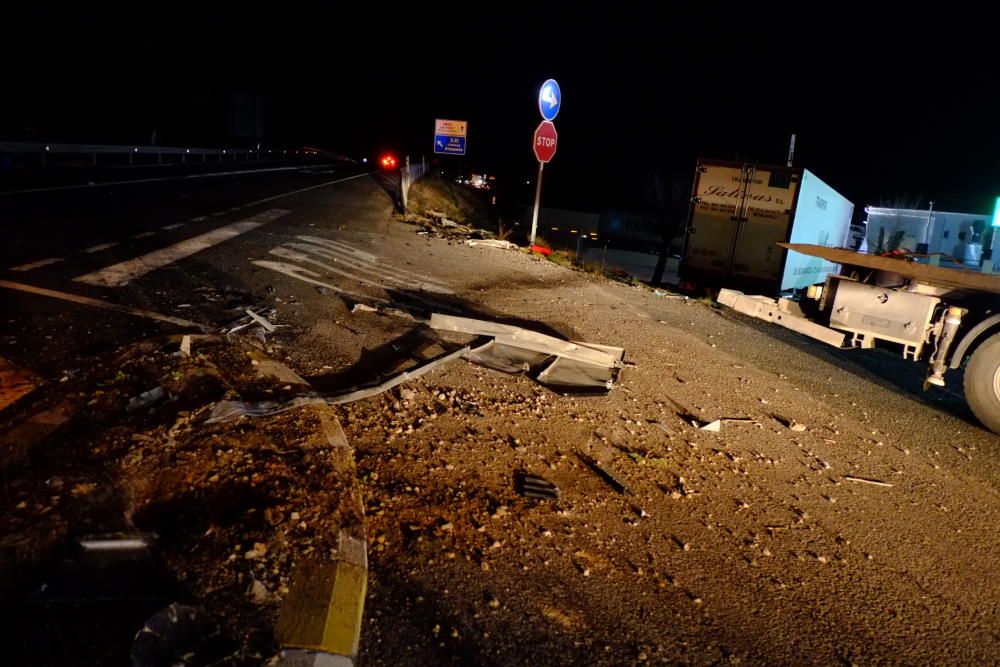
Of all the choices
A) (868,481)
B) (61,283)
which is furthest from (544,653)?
(61,283)

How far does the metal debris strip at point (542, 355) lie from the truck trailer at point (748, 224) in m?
8.51

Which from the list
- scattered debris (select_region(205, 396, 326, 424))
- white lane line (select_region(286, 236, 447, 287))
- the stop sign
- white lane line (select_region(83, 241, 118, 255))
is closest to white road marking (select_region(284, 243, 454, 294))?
white lane line (select_region(286, 236, 447, 287))

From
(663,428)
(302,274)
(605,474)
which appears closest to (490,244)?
(302,274)

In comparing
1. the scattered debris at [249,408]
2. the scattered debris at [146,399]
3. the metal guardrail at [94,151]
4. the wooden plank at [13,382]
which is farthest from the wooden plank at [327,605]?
the metal guardrail at [94,151]

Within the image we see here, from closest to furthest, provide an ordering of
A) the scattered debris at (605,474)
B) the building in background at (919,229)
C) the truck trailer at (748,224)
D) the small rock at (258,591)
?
the small rock at (258,591) → the scattered debris at (605,474) → the truck trailer at (748,224) → the building in background at (919,229)

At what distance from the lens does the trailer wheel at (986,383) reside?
21.4 feet

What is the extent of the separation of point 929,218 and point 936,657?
26.3m

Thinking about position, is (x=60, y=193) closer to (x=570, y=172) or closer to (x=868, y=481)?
(x=868, y=481)

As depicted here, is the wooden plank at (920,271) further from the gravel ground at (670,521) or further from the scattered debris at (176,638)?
the scattered debris at (176,638)

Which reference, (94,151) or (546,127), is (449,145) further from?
(546,127)

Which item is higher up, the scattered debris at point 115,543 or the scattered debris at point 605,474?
the scattered debris at point 115,543

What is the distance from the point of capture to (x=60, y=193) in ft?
41.2

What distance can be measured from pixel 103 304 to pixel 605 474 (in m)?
5.29

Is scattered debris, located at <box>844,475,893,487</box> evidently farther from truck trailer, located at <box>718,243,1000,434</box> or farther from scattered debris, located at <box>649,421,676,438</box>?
truck trailer, located at <box>718,243,1000,434</box>
